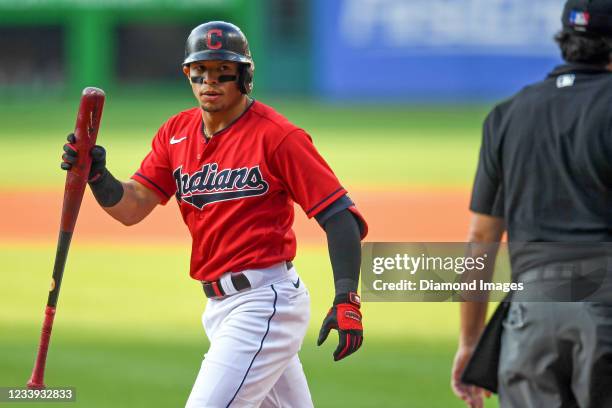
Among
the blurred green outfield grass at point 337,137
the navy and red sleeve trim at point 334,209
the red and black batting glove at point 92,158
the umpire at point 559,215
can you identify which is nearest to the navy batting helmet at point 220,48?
the red and black batting glove at point 92,158

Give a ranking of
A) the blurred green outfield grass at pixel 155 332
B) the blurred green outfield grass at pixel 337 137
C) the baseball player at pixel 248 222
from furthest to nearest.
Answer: the blurred green outfield grass at pixel 337 137 < the blurred green outfield grass at pixel 155 332 < the baseball player at pixel 248 222

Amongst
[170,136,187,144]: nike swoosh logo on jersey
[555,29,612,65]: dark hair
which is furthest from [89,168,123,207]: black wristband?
[555,29,612,65]: dark hair

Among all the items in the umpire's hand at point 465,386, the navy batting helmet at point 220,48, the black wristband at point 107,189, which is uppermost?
the navy batting helmet at point 220,48

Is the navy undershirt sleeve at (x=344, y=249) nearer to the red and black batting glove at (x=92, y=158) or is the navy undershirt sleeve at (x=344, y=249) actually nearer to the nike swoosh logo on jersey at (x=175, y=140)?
the nike swoosh logo on jersey at (x=175, y=140)

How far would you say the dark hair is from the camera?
11.7 ft

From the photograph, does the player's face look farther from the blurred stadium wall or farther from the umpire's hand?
the blurred stadium wall

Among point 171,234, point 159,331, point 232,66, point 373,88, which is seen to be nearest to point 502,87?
point 373,88

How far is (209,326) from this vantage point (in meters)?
4.20

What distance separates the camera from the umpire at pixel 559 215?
3354mm

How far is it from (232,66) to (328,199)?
66 centimetres

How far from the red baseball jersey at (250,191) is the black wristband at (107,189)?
0.31 metres

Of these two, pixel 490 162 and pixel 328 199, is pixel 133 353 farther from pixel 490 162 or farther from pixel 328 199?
pixel 490 162

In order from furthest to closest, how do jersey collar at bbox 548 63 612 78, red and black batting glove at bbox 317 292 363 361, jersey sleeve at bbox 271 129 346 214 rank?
jersey sleeve at bbox 271 129 346 214 → red and black batting glove at bbox 317 292 363 361 → jersey collar at bbox 548 63 612 78

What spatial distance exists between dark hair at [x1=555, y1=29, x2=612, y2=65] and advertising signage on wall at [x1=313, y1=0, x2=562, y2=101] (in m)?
23.2
